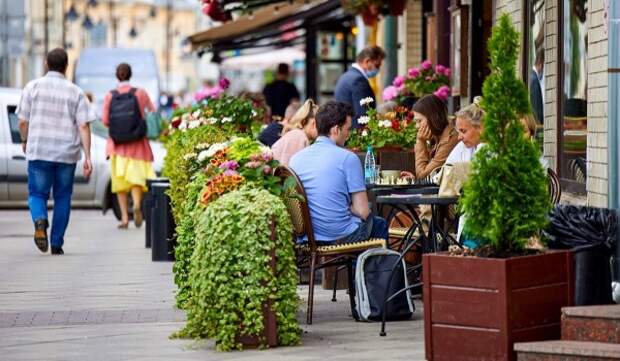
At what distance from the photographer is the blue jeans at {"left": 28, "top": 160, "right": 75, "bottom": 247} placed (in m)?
15.8

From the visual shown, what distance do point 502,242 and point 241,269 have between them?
1498 millimetres

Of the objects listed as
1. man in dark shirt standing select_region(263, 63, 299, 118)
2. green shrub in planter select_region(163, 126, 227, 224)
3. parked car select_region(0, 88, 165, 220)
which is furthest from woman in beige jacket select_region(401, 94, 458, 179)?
man in dark shirt standing select_region(263, 63, 299, 118)

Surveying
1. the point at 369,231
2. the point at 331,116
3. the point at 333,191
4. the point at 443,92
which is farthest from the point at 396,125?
the point at 443,92

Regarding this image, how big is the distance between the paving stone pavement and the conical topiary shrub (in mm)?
1012

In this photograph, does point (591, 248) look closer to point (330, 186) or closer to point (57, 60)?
point (330, 186)

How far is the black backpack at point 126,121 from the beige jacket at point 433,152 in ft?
23.9

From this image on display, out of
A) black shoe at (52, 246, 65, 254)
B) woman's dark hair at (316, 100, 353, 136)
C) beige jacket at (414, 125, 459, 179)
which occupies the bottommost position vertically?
black shoe at (52, 246, 65, 254)

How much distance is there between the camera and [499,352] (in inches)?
315

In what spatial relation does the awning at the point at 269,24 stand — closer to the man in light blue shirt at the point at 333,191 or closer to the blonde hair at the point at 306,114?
the blonde hair at the point at 306,114

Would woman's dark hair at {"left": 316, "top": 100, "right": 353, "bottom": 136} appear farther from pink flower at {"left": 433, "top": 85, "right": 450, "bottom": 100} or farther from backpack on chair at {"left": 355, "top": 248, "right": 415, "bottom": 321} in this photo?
pink flower at {"left": 433, "top": 85, "right": 450, "bottom": 100}

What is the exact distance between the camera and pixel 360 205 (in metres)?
10.4

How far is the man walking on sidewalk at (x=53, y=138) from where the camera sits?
1577 centimetres

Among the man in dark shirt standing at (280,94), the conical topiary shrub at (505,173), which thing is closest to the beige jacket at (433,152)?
the conical topiary shrub at (505,173)

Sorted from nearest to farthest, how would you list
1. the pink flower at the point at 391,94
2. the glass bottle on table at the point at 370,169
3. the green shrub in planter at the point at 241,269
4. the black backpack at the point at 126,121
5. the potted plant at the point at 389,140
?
1. the green shrub in planter at the point at 241,269
2. the glass bottle on table at the point at 370,169
3. the potted plant at the point at 389,140
4. the pink flower at the point at 391,94
5. the black backpack at the point at 126,121
